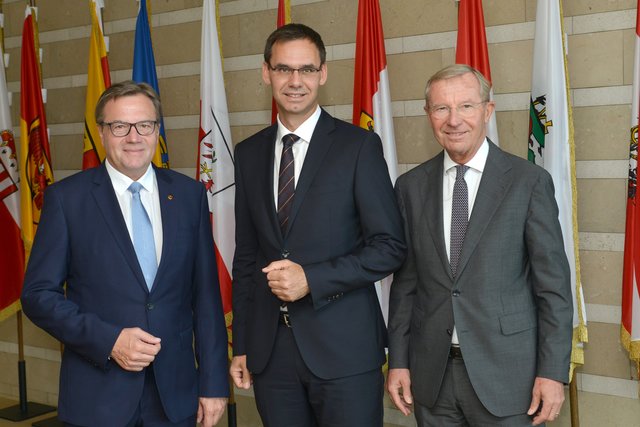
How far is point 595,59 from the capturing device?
3002 mm

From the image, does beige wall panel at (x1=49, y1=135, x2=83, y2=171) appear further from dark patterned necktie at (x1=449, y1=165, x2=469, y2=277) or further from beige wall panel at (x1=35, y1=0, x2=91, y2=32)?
dark patterned necktie at (x1=449, y1=165, x2=469, y2=277)

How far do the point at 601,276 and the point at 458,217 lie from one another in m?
1.41

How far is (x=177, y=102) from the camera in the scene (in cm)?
Answer: 425

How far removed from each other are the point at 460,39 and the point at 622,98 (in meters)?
0.71

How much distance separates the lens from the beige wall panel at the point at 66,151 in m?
4.69

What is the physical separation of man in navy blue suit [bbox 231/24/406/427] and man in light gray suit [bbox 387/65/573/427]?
0.15m

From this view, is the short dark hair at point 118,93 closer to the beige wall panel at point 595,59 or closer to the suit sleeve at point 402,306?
the suit sleeve at point 402,306

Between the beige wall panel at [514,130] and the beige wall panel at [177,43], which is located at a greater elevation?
the beige wall panel at [177,43]

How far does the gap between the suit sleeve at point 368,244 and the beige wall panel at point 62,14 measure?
3.17 meters

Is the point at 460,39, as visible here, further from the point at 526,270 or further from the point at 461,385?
the point at 461,385

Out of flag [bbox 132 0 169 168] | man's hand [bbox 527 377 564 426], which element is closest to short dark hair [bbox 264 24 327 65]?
man's hand [bbox 527 377 564 426]

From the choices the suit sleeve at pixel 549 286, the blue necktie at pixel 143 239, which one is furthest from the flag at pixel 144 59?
the suit sleeve at pixel 549 286

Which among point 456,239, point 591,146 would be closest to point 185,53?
point 591,146

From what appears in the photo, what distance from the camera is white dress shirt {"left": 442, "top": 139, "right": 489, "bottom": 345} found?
199 centimetres
